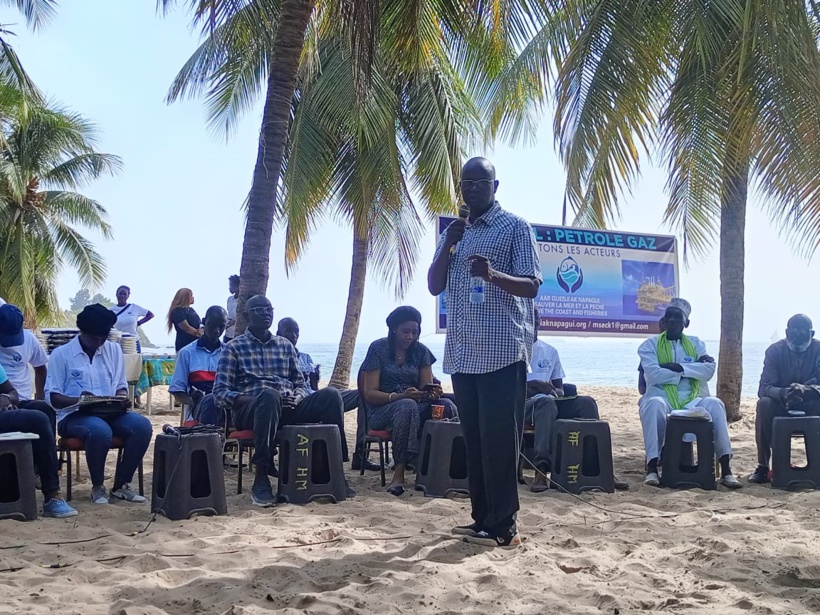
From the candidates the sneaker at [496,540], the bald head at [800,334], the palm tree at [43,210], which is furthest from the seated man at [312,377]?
the palm tree at [43,210]

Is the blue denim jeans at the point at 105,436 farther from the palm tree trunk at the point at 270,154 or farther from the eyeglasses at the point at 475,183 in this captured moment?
the eyeglasses at the point at 475,183

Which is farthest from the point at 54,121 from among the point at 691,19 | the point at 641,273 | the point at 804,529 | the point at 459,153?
the point at 804,529

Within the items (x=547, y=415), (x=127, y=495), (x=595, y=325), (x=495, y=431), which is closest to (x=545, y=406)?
(x=547, y=415)

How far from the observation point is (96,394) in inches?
234

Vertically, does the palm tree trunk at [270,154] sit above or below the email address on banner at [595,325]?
above

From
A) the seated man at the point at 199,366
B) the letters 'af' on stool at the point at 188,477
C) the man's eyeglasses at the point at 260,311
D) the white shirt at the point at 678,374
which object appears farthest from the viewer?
the seated man at the point at 199,366

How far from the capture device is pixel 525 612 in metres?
3.23

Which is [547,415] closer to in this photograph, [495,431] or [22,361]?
[495,431]

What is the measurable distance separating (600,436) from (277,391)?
8.21 ft

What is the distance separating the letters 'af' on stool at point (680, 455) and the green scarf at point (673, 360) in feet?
1.29

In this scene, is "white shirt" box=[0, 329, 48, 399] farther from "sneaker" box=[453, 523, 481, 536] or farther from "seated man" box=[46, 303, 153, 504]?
"sneaker" box=[453, 523, 481, 536]

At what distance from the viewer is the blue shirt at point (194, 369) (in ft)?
24.2

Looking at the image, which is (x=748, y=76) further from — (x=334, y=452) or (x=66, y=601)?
(x=66, y=601)

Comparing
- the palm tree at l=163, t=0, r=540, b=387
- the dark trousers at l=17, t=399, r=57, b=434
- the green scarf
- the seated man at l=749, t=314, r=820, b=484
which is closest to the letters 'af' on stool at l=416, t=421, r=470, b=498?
the green scarf
